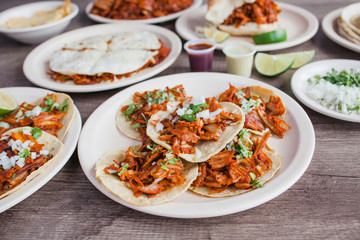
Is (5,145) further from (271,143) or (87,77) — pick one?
A: (271,143)

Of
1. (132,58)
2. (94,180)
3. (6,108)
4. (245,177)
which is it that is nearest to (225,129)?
(245,177)

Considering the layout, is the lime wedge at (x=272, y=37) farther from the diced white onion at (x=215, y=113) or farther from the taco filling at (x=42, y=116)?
the taco filling at (x=42, y=116)

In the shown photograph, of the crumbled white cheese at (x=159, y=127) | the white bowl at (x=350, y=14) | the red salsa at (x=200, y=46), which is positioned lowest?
the crumbled white cheese at (x=159, y=127)

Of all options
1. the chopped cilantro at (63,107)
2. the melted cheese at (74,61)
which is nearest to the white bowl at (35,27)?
the melted cheese at (74,61)

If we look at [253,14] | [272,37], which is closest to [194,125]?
[272,37]

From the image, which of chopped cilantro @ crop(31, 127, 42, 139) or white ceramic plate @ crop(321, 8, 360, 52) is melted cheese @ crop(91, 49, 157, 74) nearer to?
chopped cilantro @ crop(31, 127, 42, 139)
